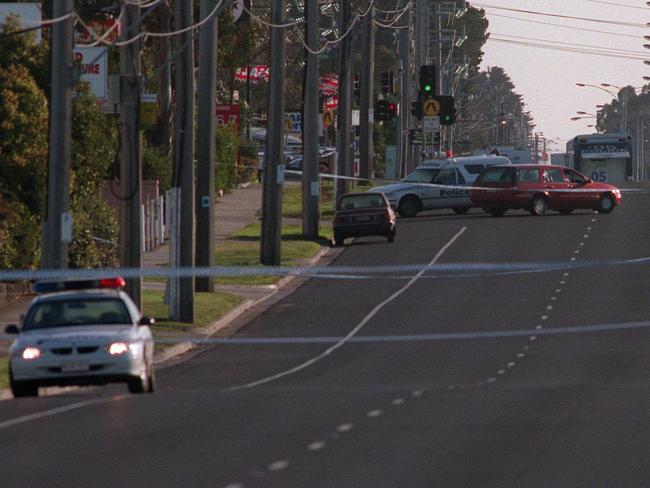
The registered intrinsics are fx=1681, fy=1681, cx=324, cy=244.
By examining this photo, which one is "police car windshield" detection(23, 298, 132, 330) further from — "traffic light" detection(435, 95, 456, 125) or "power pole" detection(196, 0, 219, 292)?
"traffic light" detection(435, 95, 456, 125)

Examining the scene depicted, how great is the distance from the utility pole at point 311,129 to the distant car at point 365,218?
972mm

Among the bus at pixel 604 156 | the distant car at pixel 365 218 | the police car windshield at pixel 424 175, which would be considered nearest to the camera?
the distant car at pixel 365 218

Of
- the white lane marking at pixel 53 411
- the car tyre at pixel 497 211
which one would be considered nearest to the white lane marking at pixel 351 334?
the white lane marking at pixel 53 411

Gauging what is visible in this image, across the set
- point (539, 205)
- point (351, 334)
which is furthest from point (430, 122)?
point (351, 334)

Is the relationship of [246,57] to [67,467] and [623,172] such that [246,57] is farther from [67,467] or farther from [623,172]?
[67,467]

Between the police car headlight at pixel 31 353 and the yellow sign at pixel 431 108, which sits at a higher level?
the yellow sign at pixel 431 108

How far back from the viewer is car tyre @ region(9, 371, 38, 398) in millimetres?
20812

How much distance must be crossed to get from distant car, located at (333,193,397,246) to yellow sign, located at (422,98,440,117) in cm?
2143

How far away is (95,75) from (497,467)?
111 ft

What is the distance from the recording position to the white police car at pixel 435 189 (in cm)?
6072

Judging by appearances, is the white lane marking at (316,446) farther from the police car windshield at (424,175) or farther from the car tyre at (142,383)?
the police car windshield at (424,175)

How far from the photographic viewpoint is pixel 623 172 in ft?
285

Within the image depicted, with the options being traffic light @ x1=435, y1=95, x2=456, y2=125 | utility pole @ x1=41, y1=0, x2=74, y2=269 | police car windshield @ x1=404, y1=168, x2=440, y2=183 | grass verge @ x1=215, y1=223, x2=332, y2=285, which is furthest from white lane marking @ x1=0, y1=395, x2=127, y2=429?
traffic light @ x1=435, y1=95, x2=456, y2=125

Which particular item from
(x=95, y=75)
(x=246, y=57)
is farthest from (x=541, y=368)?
(x=246, y=57)
